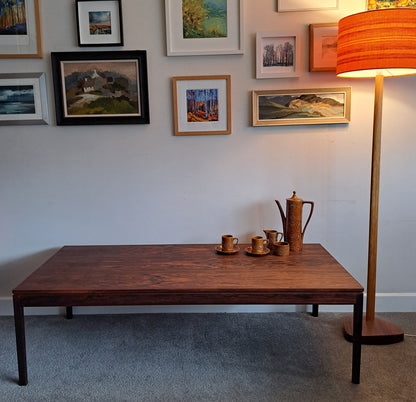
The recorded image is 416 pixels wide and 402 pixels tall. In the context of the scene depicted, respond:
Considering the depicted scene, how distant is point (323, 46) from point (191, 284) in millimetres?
1550

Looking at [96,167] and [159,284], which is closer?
[159,284]

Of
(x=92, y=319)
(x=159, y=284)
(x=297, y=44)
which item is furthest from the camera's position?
(x=92, y=319)

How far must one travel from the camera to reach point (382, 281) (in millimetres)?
2502

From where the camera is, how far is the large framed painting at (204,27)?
2273 mm

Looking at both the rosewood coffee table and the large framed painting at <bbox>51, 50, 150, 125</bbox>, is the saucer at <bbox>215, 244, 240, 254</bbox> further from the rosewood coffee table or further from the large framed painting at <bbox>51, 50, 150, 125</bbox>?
the large framed painting at <bbox>51, 50, 150, 125</bbox>

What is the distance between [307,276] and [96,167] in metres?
1.41

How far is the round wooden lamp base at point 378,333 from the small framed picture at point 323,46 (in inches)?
58.0

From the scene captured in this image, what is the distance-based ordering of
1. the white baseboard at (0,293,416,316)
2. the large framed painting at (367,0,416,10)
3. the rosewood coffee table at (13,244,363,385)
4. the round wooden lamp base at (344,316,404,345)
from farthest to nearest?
the white baseboard at (0,293,416,316), the large framed painting at (367,0,416,10), the round wooden lamp base at (344,316,404,345), the rosewood coffee table at (13,244,363,385)

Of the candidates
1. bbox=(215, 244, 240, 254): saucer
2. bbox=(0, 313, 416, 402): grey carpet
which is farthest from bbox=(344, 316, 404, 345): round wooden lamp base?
bbox=(215, 244, 240, 254): saucer

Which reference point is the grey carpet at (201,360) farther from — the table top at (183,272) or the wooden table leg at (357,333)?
the table top at (183,272)

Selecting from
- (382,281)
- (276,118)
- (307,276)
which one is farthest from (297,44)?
(382,281)

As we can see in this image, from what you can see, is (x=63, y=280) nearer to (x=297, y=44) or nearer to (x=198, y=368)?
(x=198, y=368)

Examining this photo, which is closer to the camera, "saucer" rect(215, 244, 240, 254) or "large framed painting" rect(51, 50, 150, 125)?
"saucer" rect(215, 244, 240, 254)

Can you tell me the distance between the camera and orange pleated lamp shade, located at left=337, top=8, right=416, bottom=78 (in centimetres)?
180
